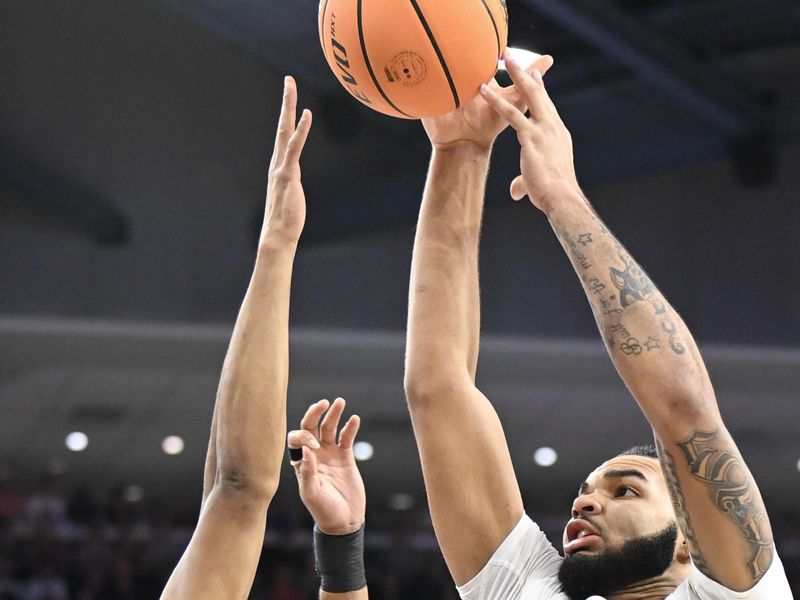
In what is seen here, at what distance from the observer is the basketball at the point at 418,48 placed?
2395 mm

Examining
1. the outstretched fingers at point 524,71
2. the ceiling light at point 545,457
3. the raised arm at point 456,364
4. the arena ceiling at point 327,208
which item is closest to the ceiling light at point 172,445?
the arena ceiling at point 327,208

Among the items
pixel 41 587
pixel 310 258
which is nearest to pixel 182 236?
pixel 310 258

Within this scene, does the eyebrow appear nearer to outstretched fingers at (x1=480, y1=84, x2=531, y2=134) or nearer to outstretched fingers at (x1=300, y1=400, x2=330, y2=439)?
outstretched fingers at (x1=300, y1=400, x2=330, y2=439)

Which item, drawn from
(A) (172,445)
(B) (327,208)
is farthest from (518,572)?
(A) (172,445)

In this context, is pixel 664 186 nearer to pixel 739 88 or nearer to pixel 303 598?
pixel 739 88

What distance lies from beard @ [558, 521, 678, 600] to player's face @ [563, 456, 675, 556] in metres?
0.02

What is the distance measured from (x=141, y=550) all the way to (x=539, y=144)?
8.40 metres

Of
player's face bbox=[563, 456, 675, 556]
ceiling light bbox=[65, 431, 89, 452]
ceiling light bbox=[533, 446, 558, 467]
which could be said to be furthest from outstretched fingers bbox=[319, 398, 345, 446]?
ceiling light bbox=[533, 446, 558, 467]

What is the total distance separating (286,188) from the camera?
2383 mm

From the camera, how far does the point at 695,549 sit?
6.13 feet

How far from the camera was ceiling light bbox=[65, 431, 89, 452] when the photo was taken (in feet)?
32.8

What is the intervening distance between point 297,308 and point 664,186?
336 cm

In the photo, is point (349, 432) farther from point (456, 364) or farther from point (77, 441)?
point (77, 441)

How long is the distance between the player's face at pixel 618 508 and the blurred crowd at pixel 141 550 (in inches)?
291
